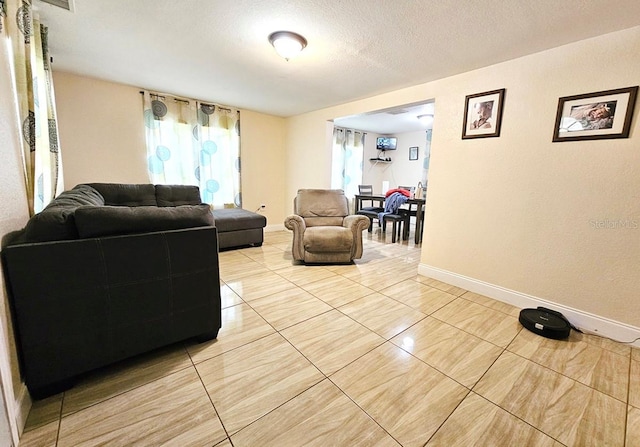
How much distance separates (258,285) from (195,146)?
2727 millimetres

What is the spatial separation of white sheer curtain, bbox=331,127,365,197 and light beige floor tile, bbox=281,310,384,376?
426cm

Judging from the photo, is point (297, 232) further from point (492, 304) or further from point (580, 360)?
point (580, 360)

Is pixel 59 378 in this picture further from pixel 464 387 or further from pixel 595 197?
pixel 595 197

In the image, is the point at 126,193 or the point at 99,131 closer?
the point at 126,193

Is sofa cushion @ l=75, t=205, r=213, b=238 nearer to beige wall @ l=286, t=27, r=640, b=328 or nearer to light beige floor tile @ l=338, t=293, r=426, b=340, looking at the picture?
light beige floor tile @ l=338, t=293, r=426, b=340

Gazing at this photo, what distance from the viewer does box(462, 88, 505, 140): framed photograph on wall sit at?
233 centimetres

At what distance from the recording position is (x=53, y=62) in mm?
2752

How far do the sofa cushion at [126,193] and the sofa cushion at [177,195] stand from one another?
0.08m

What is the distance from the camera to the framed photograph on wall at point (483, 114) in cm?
233

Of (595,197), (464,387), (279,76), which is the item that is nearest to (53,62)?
(279,76)

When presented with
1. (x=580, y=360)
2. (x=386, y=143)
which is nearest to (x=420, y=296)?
(x=580, y=360)

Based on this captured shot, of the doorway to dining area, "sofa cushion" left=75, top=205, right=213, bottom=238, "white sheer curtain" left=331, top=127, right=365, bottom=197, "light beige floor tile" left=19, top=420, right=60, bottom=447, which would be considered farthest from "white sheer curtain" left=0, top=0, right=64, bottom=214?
"white sheer curtain" left=331, top=127, right=365, bottom=197

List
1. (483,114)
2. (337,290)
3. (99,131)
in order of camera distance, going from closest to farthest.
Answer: (483,114)
(337,290)
(99,131)

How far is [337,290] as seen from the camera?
2541 mm
